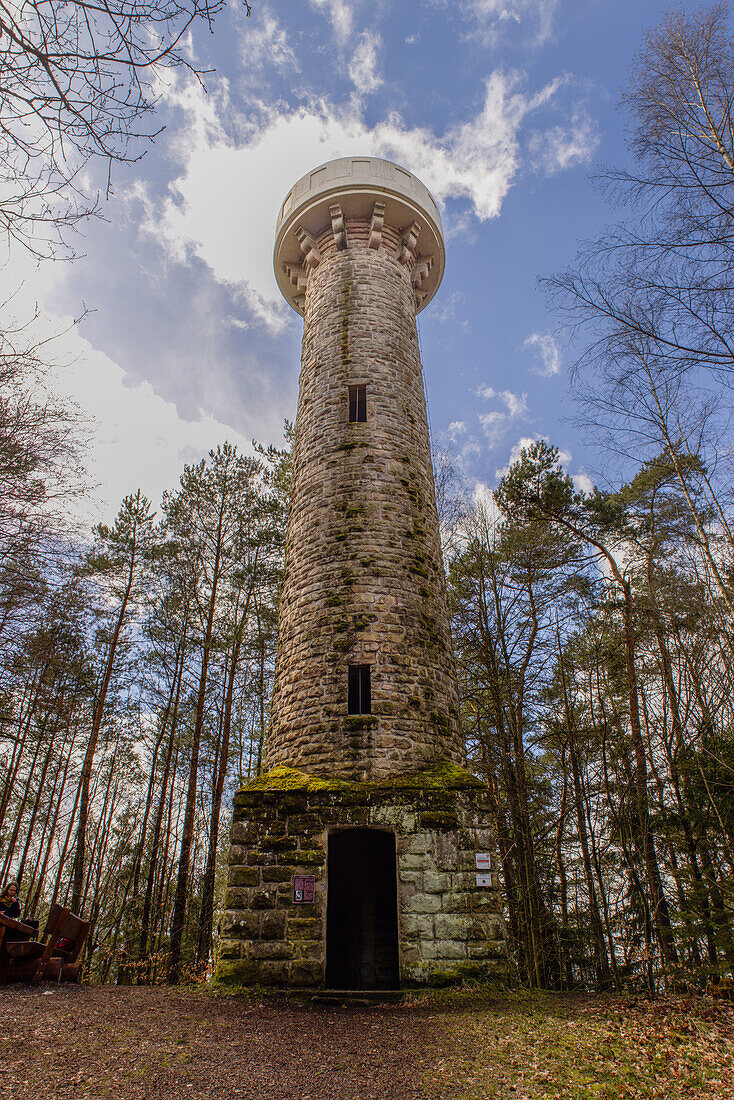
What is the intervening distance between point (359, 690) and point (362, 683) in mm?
97

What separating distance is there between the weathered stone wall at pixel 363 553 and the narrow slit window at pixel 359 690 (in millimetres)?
105

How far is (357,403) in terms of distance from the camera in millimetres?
10047

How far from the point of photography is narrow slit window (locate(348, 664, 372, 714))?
754cm

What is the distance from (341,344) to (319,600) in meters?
4.76

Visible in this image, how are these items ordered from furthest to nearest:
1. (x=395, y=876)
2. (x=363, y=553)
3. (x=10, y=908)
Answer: (x=363, y=553), (x=10, y=908), (x=395, y=876)

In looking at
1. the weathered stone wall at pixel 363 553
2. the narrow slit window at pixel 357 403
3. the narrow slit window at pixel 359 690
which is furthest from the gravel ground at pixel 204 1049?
the narrow slit window at pixel 357 403

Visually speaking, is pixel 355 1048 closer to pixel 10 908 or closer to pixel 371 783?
pixel 371 783

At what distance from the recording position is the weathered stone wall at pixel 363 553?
7.46 meters

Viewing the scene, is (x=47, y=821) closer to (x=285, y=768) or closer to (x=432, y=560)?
(x=285, y=768)

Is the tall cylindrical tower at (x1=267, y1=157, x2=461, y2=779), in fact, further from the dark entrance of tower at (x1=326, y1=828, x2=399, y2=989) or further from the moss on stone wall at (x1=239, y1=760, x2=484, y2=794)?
the dark entrance of tower at (x1=326, y1=828, x2=399, y2=989)

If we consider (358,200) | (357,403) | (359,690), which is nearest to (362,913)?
(359,690)

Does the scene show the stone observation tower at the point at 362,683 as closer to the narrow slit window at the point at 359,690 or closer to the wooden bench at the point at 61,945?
the narrow slit window at the point at 359,690

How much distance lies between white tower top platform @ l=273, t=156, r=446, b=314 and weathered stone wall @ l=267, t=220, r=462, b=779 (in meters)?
0.83

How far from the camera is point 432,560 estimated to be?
9.04 meters
